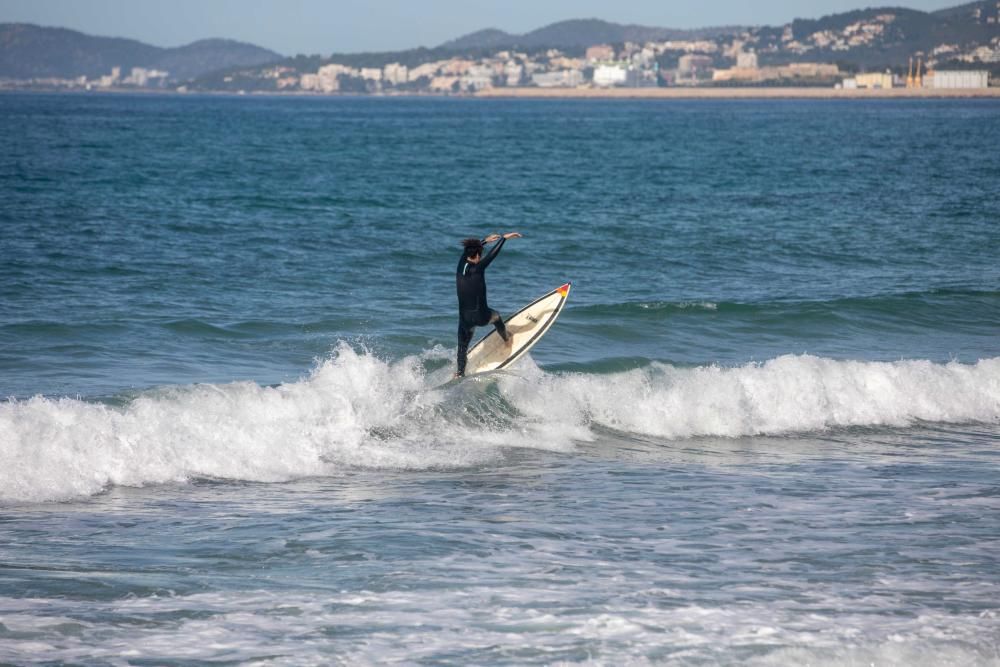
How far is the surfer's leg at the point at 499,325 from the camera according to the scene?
45.0 ft

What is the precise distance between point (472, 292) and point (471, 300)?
118mm

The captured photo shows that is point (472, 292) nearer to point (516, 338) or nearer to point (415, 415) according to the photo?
point (516, 338)

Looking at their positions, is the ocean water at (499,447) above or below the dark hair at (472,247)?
below

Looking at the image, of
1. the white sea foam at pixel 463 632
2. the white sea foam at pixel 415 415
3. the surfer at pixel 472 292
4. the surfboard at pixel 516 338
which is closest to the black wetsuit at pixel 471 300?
the surfer at pixel 472 292

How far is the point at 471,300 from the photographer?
1338 cm

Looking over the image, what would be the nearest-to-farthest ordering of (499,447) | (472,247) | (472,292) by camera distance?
(499,447) < (472,247) < (472,292)

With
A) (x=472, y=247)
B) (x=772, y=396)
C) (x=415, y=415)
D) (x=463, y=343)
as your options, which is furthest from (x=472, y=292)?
(x=772, y=396)

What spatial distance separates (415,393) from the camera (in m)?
13.6

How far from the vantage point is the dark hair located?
1277 centimetres

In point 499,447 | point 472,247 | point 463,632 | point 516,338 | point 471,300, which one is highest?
point 472,247

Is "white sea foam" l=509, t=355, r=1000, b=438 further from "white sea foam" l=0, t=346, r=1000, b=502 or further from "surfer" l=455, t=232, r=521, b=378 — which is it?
"surfer" l=455, t=232, r=521, b=378

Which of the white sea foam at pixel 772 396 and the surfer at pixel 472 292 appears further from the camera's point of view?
the white sea foam at pixel 772 396

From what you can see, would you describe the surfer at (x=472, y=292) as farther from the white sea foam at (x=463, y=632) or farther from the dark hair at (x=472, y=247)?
the white sea foam at (x=463, y=632)

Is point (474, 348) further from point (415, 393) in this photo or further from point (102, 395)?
point (102, 395)
